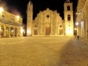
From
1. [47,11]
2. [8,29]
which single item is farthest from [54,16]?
[8,29]

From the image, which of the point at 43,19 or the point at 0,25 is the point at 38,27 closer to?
the point at 43,19

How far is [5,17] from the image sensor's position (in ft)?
131

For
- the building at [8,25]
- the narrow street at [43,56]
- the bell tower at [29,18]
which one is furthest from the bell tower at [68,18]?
the narrow street at [43,56]

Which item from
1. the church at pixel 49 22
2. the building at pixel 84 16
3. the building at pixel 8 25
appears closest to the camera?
the building at pixel 84 16

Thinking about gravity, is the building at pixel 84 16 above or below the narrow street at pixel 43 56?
above

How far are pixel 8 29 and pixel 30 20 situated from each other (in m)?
15.5

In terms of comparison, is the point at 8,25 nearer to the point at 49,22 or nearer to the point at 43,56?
the point at 49,22

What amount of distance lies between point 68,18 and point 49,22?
698cm

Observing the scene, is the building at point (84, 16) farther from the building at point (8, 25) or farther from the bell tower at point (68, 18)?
the bell tower at point (68, 18)

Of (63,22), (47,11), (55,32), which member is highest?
(47,11)

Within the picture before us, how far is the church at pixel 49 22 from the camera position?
53844 mm

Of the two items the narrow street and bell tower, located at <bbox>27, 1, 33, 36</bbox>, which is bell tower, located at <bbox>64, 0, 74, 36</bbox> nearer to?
bell tower, located at <bbox>27, 1, 33, 36</bbox>

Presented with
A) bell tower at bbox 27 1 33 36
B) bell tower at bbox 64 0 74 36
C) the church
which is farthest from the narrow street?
the church

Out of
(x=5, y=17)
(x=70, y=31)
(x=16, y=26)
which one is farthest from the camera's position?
(x=70, y=31)
